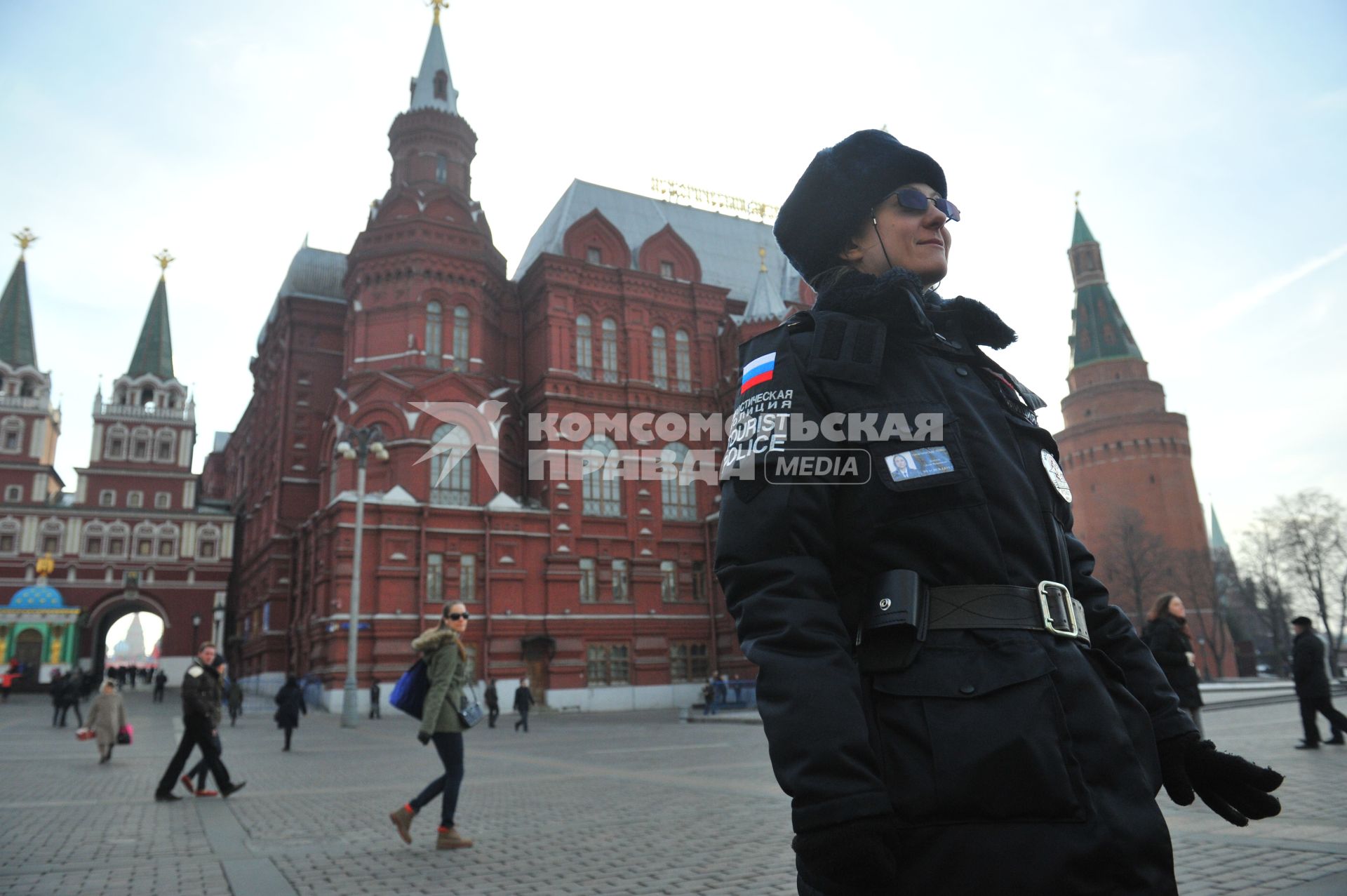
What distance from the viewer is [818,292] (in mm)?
2646

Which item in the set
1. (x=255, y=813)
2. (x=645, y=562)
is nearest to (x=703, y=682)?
(x=645, y=562)

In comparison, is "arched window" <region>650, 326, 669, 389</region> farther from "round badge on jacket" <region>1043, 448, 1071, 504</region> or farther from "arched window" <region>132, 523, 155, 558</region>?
"arched window" <region>132, 523, 155, 558</region>

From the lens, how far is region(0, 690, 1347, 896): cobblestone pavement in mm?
5840

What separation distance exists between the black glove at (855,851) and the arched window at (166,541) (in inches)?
2762

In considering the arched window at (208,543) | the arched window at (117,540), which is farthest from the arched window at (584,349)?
the arched window at (117,540)

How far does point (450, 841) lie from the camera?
7.34 m

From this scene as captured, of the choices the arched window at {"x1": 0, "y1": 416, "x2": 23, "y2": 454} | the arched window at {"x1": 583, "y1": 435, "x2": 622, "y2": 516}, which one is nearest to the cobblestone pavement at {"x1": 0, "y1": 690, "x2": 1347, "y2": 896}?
the arched window at {"x1": 583, "y1": 435, "x2": 622, "y2": 516}

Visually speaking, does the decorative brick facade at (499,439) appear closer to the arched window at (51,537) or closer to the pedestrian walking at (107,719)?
the pedestrian walking at (107,719)

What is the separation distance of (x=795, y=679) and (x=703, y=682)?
3766cm

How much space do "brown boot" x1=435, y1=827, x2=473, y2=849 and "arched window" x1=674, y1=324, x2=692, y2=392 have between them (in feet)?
112

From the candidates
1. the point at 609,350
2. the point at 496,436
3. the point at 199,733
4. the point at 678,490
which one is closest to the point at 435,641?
the point at 199,733

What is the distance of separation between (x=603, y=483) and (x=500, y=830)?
99.4 feet

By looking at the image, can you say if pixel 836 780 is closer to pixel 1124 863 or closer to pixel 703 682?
pixel 1124 863

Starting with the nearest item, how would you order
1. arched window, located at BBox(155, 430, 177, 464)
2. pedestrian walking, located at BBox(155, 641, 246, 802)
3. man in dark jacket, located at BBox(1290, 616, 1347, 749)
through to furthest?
pedestrian walking, located at BBox(155, 641, 246, 802) → man in dark jacket, located at BBox(1290, 616, 1347, 749) → arched window, located at BBox(155, 430, 177, 464)
